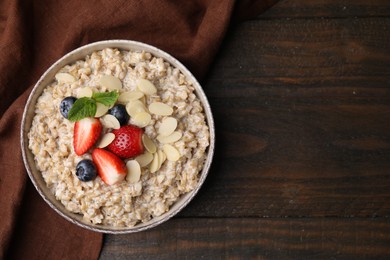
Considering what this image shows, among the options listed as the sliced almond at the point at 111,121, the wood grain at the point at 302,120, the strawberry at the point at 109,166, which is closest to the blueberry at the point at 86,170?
the strawberry at the point at 109,166

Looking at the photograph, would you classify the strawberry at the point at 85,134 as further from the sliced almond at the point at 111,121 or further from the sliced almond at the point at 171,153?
the sliced almond at the point at 171,153

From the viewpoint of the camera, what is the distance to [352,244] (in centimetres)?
200

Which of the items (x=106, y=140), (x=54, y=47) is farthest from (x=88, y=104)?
(x=54, y=47)

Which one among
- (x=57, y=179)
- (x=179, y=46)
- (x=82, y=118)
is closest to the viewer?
(x=82, y=118)

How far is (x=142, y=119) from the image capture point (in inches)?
66.1

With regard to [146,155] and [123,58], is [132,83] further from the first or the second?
[146,155]

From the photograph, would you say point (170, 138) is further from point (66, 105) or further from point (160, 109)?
point (66, 105)

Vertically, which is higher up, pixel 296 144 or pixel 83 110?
pixel 83 110

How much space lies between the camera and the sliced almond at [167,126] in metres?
1.70

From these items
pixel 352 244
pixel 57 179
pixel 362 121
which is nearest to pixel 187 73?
pixel 57 179

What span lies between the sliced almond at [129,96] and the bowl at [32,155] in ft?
0.60

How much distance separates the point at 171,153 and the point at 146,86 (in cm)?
23

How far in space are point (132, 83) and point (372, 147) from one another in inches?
A: 36.7

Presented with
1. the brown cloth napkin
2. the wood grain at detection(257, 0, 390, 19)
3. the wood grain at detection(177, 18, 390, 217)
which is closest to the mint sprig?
the brown cloth napkin
